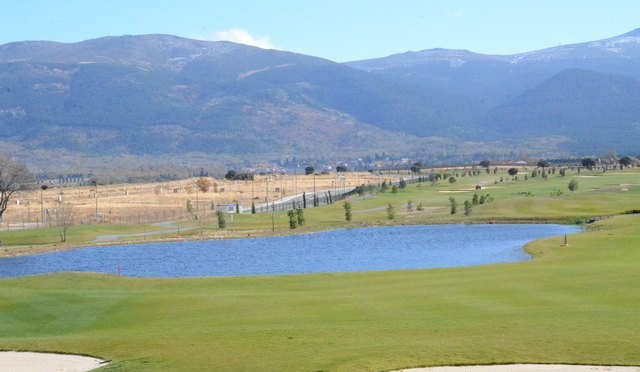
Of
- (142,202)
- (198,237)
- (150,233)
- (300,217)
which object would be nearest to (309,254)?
(198,237)

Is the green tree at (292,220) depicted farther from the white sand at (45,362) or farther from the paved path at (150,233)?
the white sand at (45,362)

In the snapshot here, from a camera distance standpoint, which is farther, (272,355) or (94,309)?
(94,309)

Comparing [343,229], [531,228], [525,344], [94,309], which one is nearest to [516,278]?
[525,344]

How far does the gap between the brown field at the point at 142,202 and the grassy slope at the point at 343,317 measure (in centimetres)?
5652

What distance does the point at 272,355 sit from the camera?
24.1m

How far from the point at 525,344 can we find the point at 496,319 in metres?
3.85

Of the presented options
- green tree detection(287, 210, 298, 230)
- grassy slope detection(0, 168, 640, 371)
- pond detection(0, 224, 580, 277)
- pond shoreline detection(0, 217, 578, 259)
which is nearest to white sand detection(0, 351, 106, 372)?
grassy slope detection(0, 168, 640, 371)

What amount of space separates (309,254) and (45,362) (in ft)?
128

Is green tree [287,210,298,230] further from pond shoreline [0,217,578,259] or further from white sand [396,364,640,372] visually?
white sand [396,364,640,372]

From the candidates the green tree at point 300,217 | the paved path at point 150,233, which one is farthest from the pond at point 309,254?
the paved path at point 150,233

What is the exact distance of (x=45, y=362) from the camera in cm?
2561

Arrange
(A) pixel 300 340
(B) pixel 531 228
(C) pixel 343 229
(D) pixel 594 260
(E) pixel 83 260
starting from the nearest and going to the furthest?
(A) pixel 300 340
(D) pixel 594 260
(E) pixel 83 260
(B) pixel 531 228
(C) pixel 343 229

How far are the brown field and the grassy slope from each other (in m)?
56.5

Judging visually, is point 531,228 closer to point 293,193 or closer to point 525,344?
point 525,344
